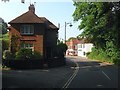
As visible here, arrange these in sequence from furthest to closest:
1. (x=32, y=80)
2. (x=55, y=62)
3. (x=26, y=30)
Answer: (x=26, y=30) < (x=55, y=62) < (x=32, y=80)

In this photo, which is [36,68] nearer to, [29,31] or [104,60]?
[29,31]

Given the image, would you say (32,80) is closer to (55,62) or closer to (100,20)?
(55,62)

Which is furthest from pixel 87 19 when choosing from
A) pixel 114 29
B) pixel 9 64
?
pixel 9 64

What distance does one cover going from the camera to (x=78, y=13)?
2542 inches

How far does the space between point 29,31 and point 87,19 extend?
40.7 feet

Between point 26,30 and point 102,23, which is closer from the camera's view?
point 26,30

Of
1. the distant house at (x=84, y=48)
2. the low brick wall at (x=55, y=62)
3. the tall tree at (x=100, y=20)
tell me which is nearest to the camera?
the low brick wall at (x=55, y=62)

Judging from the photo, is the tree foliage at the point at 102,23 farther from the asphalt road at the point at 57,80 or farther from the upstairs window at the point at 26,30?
the asphalt road at the point at 57,80

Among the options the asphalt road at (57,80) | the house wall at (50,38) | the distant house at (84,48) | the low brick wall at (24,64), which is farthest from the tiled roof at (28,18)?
the distant house at (84,48)

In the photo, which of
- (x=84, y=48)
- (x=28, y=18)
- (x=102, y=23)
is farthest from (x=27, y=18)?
(x=84, y=48)

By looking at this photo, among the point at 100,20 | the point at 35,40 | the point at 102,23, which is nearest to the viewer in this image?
the point at 35,40

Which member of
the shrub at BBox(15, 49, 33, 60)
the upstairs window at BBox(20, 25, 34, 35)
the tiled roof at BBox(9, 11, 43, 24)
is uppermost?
the tiled roof at BBox(9, 11, 43, 24)

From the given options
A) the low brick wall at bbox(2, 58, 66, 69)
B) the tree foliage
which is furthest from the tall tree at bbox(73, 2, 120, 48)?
the low brick wall at bbox(2, 58, 66, 69)

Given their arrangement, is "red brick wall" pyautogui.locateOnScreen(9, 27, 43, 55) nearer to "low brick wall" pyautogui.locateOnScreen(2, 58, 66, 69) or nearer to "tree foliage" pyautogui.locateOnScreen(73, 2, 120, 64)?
"low brick wall" pyautogui.locateOnScreen(2, 58, 66, 69)
